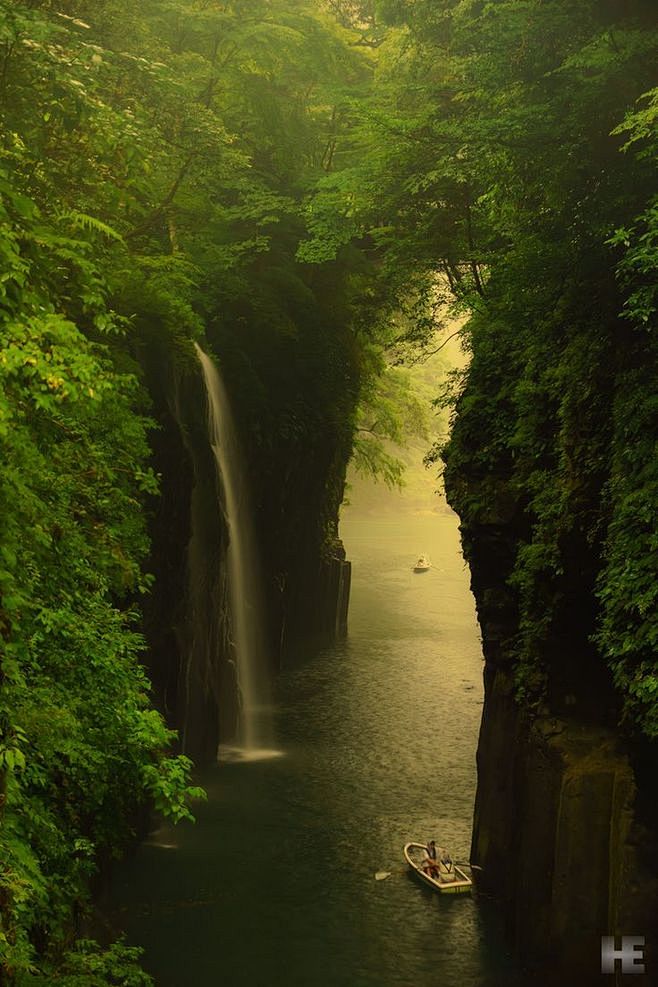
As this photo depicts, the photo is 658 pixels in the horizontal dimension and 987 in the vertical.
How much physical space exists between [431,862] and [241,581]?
14.6m

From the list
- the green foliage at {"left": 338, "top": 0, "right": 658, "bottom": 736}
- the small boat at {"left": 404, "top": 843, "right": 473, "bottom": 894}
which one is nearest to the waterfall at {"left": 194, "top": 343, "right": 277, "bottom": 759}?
the small boat at {"left": 404, "top": 843, "right": 473, "bottom": 894}

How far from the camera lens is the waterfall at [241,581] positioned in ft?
92.7

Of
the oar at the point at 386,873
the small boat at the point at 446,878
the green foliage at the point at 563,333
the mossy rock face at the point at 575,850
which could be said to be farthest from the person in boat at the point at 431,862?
the green foliage at the point at 563,333

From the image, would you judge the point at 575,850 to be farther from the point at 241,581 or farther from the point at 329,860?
the point at 241,581

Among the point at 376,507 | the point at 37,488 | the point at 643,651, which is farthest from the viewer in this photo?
the point at 376,507

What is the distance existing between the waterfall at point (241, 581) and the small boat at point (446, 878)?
8.98 metres

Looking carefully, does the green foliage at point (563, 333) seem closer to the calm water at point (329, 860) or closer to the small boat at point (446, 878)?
the small boat at point (446, 878)

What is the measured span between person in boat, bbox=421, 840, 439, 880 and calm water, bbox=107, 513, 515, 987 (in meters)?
0.42

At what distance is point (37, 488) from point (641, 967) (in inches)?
415

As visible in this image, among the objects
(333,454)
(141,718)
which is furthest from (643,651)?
(333,454)

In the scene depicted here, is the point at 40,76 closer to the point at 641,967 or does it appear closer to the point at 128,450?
the point at 128,450

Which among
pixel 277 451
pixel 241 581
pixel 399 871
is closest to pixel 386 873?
pixel 399 871

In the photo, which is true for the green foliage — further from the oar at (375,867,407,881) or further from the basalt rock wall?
the oar at (375,867,407,881)

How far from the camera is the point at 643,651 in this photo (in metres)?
12.4
